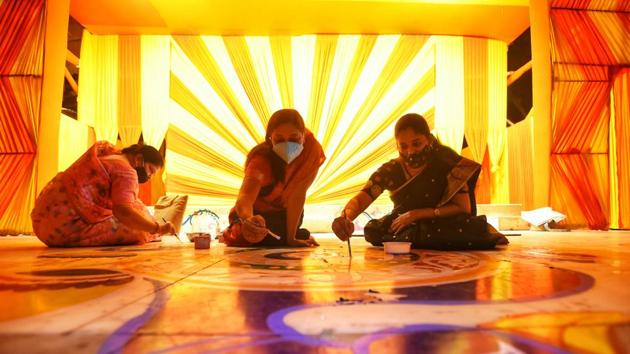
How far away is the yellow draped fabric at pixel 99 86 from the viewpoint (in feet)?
20.9

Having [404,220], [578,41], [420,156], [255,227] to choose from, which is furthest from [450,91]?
[255,227]

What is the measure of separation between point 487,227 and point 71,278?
2102 mm

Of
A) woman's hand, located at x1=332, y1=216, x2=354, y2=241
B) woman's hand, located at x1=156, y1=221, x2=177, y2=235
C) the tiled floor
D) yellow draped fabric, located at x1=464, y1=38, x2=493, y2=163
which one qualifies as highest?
yellow draped fabric, located at x1=464, y1=38, x2=493, y2=163

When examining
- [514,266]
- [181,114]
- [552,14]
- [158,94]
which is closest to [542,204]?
[552,14]

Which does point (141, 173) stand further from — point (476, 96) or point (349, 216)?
point (476, 96)

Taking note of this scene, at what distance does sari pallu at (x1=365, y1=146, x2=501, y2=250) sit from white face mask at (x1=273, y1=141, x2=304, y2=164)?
67 cm

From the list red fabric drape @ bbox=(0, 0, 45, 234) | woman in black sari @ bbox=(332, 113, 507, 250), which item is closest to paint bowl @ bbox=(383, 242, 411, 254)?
woman in black sari @ bbox=(332, 113, 507, 250)

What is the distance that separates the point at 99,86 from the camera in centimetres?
646

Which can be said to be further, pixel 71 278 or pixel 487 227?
pixel 487 227

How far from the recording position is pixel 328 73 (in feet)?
21.2

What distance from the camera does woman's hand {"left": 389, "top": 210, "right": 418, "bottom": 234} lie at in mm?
2451

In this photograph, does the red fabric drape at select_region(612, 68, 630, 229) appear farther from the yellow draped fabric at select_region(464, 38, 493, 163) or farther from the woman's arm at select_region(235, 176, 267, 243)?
the woman's arm at select_region(235, 176, 267, 243)

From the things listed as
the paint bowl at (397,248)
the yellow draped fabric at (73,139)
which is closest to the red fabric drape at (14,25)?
the yellow draped fabric at (73,139)

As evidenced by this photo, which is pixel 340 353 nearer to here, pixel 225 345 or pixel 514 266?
pixel 225 345
